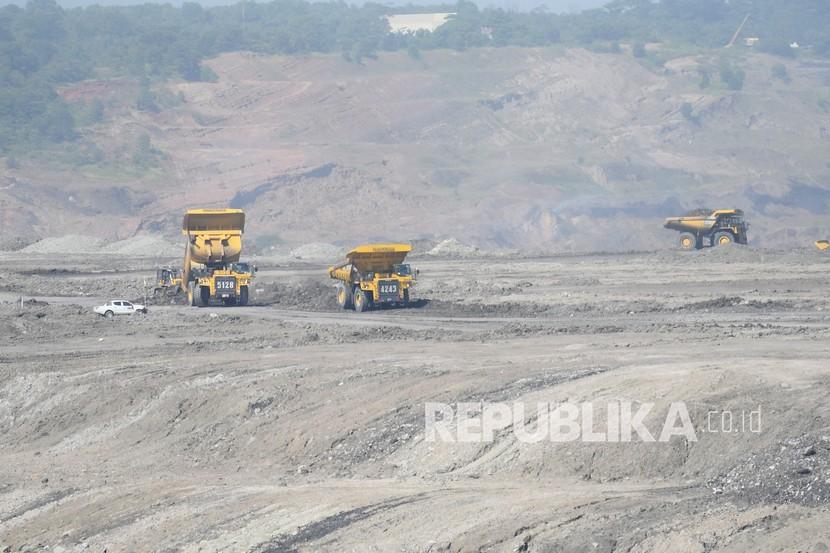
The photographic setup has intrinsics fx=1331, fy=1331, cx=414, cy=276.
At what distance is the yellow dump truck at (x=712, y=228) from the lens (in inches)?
2504

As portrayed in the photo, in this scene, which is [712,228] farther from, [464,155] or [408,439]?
[408,439]

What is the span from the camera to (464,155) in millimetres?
107312

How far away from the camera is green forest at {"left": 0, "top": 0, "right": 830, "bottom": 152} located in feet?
375

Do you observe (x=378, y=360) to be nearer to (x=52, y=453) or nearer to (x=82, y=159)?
(x=52, y=453)

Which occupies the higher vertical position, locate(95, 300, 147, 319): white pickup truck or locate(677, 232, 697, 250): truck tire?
locate(677, 232, 697, 250): truck tire

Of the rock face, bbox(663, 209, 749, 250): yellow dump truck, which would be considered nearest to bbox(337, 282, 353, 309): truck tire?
bbox(663, 209, 749, 250): yellow dump truck

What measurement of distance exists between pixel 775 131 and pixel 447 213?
120 ft

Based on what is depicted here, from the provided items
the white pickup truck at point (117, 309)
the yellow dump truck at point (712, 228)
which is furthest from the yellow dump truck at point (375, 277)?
the yellow dump truck at point (712, 228)

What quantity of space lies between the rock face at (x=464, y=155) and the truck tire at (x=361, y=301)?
42.5 m

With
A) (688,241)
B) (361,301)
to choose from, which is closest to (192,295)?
(361,301)

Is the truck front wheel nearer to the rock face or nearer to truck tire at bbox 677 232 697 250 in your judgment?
truck tire at bbox 677 232 697 250

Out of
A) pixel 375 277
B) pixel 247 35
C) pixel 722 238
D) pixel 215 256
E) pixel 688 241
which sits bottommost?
pixel 375 277

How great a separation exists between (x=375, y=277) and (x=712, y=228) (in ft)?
89.8

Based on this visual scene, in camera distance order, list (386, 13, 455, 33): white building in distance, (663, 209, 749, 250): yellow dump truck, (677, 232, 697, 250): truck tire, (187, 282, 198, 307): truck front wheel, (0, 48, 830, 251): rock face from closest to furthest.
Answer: (187, 282, 198, 307): truck front wheel
(663, 209, 749, 250): yellow dump truck
(677, 232, 697, 250): truck tire
(0, 48, 830, 251): rock face
(386, 13, 455, 33): white building in distance
